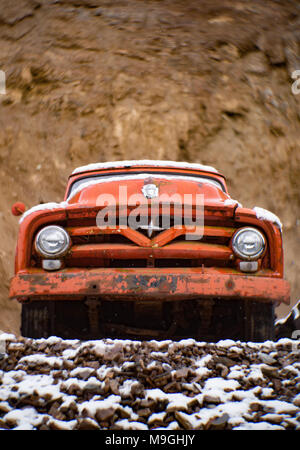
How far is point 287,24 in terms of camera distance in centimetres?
643

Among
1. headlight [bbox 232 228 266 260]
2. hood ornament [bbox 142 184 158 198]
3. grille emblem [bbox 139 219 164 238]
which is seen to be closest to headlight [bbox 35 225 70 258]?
grille emblem [bbox 139 219 164 238]

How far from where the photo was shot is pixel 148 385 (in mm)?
1771

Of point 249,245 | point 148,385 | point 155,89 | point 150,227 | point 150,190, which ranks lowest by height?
point 148,385

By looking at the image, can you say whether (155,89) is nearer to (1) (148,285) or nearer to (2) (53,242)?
(2) (53,242)

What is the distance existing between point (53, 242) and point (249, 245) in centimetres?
128

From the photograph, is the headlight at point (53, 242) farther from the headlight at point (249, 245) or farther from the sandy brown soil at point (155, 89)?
the sandy brown soil at point (155, 89)

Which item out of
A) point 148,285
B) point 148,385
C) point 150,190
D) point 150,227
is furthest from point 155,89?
point 148,385

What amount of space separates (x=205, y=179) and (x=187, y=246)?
59.8 inches

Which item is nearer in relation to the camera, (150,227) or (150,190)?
(150,227)

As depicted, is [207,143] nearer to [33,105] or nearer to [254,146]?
[254,146]

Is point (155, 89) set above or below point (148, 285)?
above

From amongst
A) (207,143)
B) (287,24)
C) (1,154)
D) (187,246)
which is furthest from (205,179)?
(287,24)

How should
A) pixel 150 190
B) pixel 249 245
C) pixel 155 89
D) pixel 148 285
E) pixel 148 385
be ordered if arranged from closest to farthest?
pixel 148 385 < pixel 148 285 < pixel 249 245 < pixel 150 190 < pixel 155 89
